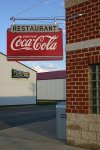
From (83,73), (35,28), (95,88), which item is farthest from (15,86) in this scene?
(95,88)

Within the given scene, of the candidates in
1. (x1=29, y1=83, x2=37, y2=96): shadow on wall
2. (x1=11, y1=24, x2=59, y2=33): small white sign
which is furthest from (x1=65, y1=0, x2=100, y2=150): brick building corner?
(x1=29, y1=83, x2=37, y2=96): shadow on wall

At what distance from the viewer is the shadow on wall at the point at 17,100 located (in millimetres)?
50556

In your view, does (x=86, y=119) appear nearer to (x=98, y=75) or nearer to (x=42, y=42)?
(x=98, y=75)

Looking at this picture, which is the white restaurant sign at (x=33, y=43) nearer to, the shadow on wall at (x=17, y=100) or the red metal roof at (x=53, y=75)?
the shadow on wall at (x=17, y=100)

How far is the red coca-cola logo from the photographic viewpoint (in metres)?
14.6

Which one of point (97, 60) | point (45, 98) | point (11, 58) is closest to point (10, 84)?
point (45, 98)

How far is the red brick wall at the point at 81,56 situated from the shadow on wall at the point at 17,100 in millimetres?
37685

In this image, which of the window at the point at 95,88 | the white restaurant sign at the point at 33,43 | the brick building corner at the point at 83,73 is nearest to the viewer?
the brick building corner at the point at 83,73

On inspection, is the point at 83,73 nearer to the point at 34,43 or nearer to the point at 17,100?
the point at 34,43

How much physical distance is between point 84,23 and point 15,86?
135 feet

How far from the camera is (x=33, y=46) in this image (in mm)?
14836

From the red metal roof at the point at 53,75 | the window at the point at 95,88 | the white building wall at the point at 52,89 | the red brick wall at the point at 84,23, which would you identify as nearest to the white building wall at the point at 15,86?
the white building wall at the point at 52,89

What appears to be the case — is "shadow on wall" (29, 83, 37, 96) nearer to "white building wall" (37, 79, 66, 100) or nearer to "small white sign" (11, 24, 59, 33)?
"white building wall" (37, 79, 66, 100)

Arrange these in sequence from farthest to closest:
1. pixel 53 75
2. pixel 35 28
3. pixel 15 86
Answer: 1. pixel 53 75
2. pixel 15 86
3. pixel 35 28
